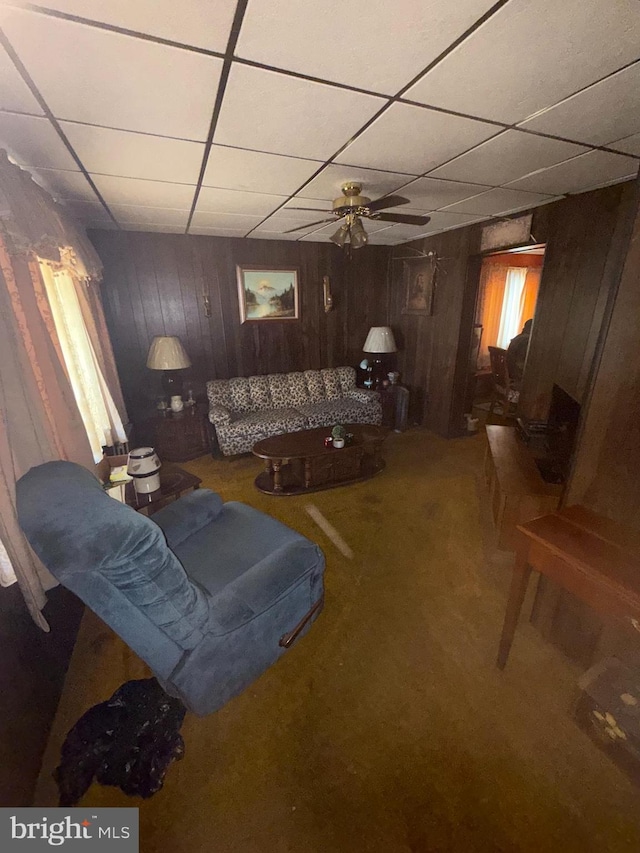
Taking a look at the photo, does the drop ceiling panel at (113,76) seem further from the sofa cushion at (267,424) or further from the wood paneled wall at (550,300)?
the sofa cushion at (267,424)

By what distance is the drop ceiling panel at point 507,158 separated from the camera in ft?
5.93

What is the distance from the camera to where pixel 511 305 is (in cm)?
651

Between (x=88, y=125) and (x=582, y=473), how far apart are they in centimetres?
279

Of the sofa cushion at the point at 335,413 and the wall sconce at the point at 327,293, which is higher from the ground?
the wall sconce at the point at 327,293

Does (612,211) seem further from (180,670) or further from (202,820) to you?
(202,820)

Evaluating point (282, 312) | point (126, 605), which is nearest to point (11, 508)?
point (126, 605)

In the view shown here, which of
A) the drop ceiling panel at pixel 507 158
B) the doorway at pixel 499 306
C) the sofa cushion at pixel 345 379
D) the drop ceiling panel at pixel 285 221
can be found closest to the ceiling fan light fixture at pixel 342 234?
the drop ceiling panel at pixel 507 158

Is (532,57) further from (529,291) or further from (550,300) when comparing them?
(529,291)

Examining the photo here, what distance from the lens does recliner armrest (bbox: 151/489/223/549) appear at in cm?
191

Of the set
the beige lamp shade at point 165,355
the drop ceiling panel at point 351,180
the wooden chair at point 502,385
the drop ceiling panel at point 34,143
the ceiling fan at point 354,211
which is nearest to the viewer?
the drop ceiling panel at point 34,143

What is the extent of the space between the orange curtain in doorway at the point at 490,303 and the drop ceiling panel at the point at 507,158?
13.7 feet

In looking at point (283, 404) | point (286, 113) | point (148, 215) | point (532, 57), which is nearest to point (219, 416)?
point (283, 404)

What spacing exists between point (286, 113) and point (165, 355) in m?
3.01

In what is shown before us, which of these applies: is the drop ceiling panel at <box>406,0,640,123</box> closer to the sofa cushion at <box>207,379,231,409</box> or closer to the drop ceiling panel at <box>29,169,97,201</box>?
the drop ceiling panel at <box>29,169,97,201</box>
